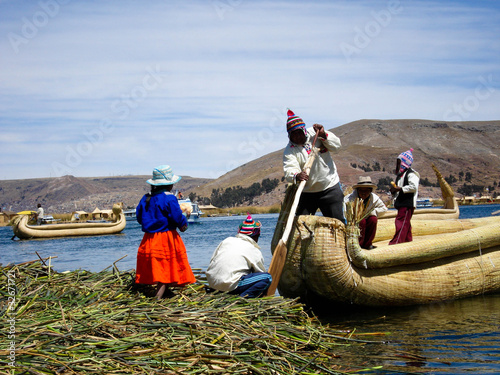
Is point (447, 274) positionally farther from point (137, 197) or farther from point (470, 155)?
point (137, 197)

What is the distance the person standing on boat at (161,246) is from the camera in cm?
570

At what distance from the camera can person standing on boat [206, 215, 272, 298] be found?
Result: 18.0 feet

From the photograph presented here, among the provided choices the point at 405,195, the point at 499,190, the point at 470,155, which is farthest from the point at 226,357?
the point at 470,155

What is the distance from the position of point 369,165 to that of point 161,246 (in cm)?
9801

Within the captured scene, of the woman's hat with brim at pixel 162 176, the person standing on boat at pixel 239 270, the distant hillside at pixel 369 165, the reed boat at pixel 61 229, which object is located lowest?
the reed boat at pixel 61 229

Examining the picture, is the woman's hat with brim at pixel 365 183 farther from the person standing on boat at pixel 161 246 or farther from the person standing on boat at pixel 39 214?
the person standing on boat at pixel 39 214

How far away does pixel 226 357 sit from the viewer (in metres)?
3.92

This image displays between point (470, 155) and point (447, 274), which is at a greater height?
point (470, 155)

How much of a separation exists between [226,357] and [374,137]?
13927 cm

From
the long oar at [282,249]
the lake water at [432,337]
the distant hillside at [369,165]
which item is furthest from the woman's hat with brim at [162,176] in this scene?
the distant hillside at [369,165]

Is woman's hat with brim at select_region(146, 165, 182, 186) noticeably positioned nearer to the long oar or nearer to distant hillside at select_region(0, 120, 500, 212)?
the long oar

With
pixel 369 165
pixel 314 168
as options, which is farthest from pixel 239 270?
pixel 369 165

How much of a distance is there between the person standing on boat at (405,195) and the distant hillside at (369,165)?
71.4 m

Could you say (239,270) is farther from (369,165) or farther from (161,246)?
(369,165)
